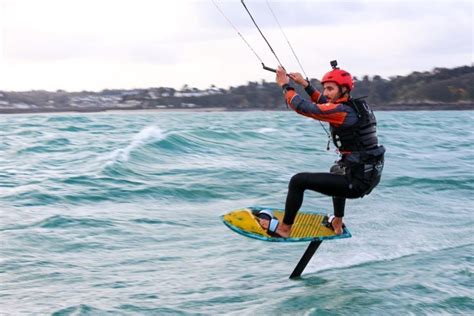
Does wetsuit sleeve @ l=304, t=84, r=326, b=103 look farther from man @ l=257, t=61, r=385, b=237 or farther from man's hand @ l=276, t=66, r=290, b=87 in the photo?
man's hand @ l=276, t=66, r=290, b=87

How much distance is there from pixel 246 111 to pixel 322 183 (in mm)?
111838

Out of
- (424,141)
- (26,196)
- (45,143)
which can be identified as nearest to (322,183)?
(26,196)

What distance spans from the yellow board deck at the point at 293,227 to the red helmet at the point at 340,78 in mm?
1914

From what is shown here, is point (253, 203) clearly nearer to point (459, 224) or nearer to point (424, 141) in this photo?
point (459, 224)

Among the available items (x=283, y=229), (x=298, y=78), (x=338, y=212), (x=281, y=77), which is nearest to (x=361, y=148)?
(x=298, y=78)

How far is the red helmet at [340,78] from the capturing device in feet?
24.1

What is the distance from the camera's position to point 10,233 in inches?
466

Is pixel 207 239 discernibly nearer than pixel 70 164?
Yes

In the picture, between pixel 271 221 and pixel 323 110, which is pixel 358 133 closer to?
pixel 323 110

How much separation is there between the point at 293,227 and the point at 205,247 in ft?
9.03

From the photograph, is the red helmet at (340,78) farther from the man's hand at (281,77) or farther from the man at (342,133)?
the man's hand at (281,77)

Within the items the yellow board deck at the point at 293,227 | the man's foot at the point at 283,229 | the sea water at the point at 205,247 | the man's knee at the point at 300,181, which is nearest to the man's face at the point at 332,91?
the man's knee at the point at 300,181

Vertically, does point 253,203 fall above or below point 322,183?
below

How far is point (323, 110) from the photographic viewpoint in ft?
23.4
